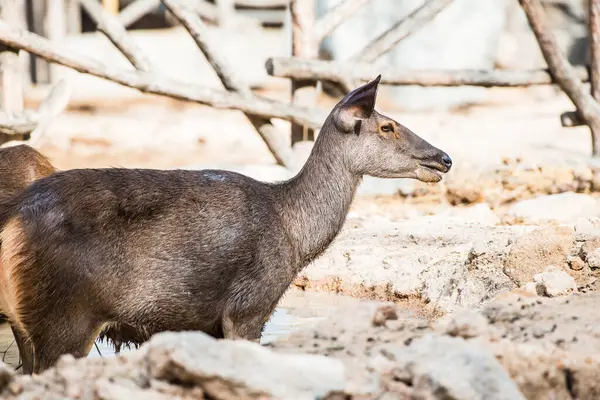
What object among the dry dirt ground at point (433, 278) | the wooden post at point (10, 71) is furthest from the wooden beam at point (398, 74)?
the wooden post at point (10, 71)

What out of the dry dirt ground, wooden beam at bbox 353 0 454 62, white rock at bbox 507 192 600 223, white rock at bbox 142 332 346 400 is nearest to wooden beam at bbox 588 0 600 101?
the dry dirt ground

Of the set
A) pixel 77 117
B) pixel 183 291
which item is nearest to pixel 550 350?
pixel 183 291

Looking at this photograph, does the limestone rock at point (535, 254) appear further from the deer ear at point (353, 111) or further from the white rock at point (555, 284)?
the deer ear at point (353, 111)

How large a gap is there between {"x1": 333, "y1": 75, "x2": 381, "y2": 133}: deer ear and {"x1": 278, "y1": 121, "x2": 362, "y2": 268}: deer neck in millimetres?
82

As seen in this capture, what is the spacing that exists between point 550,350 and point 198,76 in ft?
47.0

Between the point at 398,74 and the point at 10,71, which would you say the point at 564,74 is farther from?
the point at 10,71

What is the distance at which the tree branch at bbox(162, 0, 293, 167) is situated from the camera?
32.8 feet

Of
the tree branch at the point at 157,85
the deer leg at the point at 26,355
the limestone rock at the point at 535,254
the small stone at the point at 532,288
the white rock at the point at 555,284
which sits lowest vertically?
the deer leg at the point at 26,355

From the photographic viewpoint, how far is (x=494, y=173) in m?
10.6

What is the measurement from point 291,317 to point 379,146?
5.31 feet

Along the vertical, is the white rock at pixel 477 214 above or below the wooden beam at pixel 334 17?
below

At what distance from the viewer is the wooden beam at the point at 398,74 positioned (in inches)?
403

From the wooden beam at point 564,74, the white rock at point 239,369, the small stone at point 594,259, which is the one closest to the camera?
the white rock at point 239,369

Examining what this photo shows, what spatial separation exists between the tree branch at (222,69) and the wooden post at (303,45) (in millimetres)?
267
